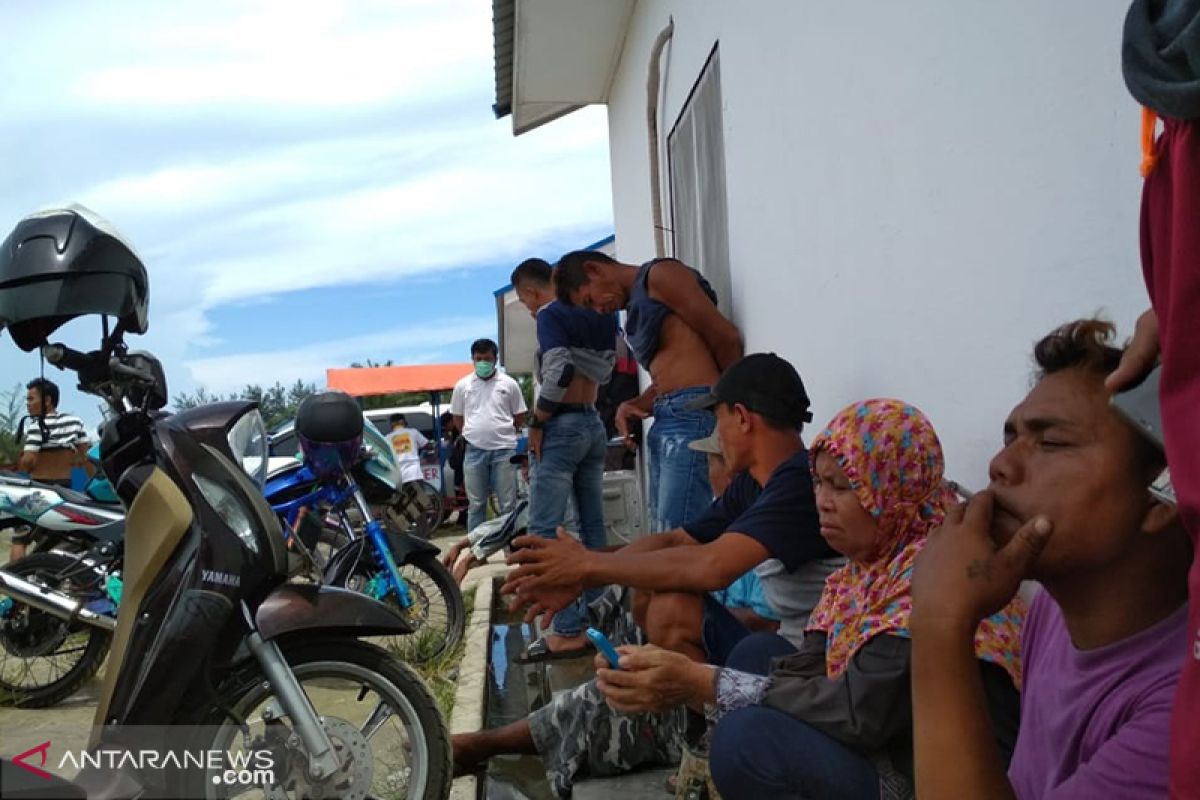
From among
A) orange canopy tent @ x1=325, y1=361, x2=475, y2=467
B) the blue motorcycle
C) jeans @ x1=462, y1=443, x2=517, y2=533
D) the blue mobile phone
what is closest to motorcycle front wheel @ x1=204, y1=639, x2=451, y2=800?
the blue mobile phone

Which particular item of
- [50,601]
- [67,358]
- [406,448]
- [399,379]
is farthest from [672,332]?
[399,379]

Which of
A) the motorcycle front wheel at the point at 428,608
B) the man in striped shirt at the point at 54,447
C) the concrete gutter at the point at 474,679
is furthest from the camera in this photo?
the man in striped shirt at the point at 54,447

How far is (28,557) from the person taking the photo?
14.9ft

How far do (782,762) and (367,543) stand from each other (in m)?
3.02

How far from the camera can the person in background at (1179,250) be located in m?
0.94

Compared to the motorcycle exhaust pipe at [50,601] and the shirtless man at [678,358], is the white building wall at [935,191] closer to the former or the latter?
the shirtless man at [678,358]

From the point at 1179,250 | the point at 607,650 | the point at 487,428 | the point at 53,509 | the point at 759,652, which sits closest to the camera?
the point at 1179,250

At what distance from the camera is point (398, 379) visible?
15.5 meters

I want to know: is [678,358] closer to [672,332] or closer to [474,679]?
[672,332]

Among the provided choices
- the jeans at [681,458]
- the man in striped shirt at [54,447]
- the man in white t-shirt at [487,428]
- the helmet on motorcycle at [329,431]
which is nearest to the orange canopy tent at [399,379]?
the man in white t-shirt at [487,428]

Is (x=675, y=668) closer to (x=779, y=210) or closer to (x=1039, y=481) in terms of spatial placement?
(x=1039, y=481)

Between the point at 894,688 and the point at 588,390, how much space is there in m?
3.40

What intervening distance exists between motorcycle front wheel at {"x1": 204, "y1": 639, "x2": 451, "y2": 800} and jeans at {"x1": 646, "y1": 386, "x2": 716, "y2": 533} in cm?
137

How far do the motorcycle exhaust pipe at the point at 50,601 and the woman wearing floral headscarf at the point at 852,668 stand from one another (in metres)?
3.26
